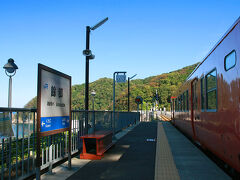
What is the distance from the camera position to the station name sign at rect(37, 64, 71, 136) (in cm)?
436

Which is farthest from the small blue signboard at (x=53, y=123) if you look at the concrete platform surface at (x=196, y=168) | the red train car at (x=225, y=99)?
the red train car at (x=225, y=99)

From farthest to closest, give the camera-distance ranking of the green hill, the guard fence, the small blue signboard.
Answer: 1. the green hill
2. the small blue signboard
3. the guard fence

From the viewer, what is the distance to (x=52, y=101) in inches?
192

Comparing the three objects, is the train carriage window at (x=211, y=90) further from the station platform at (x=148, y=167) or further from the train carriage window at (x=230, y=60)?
the station platform at (x=148, y=167)

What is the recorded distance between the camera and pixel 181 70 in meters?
170

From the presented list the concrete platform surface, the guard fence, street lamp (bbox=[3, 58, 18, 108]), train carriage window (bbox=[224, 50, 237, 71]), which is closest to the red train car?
train carriage window (bbox=[224, 50, 237, 71])

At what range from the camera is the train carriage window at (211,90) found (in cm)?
553

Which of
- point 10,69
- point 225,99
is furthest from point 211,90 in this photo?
point 10,69

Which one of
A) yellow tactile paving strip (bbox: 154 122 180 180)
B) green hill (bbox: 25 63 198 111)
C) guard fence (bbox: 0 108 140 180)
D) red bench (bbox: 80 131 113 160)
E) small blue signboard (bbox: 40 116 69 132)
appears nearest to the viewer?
guard fence (bbox: 0 108 140 180)

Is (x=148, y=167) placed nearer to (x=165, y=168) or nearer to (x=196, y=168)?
(x=165, y=168)

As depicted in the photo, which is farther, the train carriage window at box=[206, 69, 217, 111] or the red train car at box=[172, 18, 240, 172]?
the train carriage window at box=[206, 69, 217, 111]

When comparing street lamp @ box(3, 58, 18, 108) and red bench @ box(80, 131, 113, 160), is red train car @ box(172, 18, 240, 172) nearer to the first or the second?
red bench @ box(80, 131, 113, 160)

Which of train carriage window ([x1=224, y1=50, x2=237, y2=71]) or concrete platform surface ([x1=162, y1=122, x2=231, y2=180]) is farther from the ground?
train carriage window ([x1=224, y1=50, x2=237, y2=71])

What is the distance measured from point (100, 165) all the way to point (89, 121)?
279 centimetres
